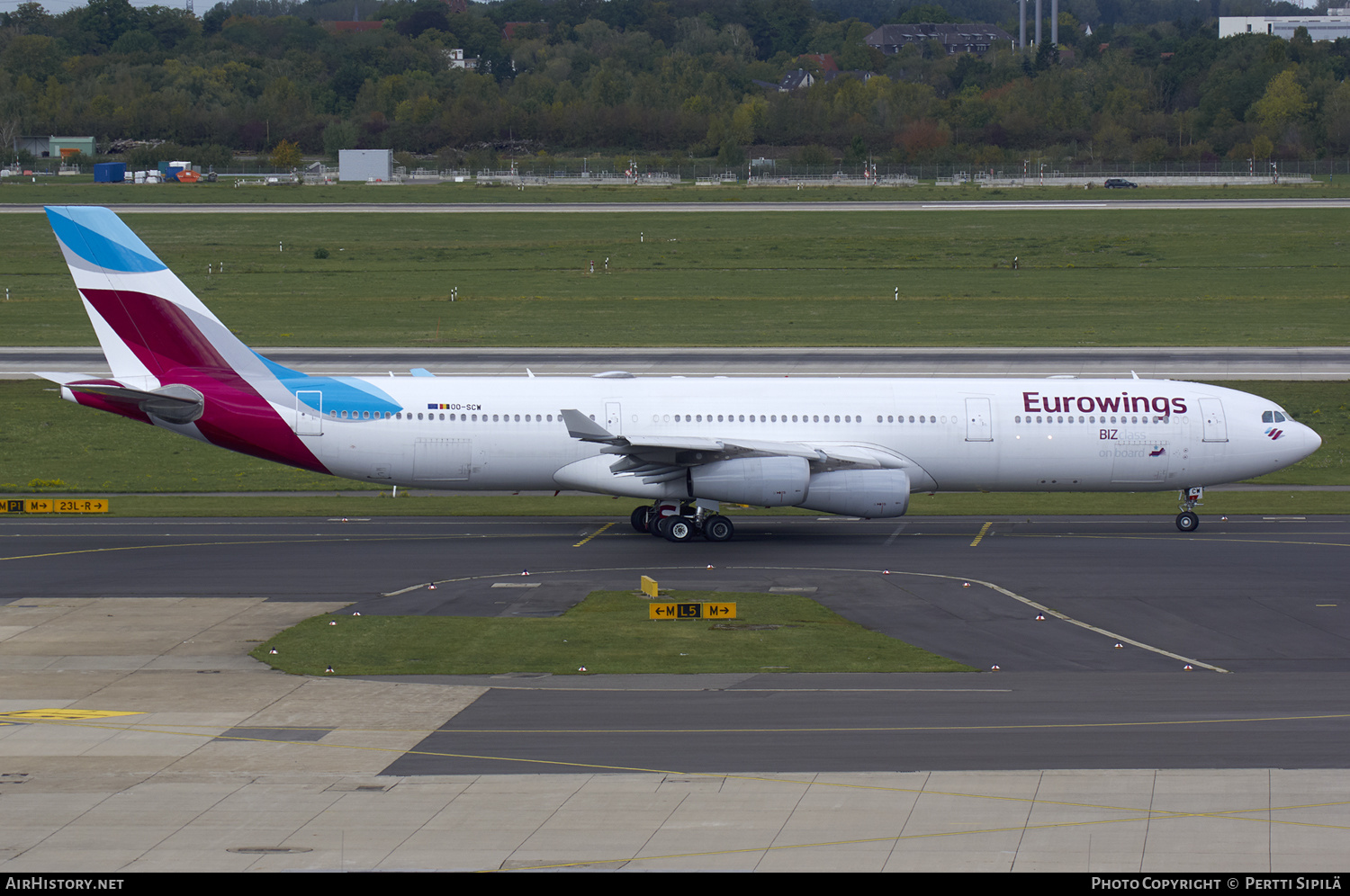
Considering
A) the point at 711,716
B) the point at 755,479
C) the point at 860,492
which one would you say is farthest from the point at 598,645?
the point at 860,492

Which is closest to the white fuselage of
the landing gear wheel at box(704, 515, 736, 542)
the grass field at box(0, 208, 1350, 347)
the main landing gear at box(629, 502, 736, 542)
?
the main landing gear at box(629, 502, 736, 542)

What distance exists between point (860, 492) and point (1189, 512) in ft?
32.7

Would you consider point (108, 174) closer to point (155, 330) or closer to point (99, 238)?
point (99, 238)

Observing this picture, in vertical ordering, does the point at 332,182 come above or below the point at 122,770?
above

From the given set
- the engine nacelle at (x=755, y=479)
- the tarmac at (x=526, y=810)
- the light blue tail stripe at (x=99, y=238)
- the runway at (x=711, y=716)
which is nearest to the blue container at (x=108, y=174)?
the light blue tail stripe at (x=99, y=238)

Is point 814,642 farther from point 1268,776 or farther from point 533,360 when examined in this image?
point 533,360

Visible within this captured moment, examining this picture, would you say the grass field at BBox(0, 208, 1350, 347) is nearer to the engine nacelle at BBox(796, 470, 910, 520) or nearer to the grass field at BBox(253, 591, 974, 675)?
the engine nacelle at BBox(796, 470, 910, 520)

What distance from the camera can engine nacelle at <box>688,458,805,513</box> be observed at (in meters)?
39.6

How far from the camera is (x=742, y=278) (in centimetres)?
9769

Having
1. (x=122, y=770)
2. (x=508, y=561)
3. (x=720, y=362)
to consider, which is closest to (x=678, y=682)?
(x=122, y=770)

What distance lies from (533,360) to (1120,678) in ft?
148

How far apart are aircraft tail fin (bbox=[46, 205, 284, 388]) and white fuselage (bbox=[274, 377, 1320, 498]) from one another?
9.28 feet

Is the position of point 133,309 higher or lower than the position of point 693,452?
higher

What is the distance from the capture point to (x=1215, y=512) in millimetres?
45250
